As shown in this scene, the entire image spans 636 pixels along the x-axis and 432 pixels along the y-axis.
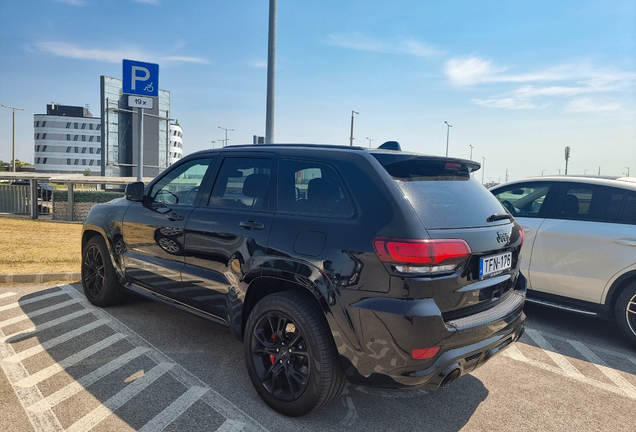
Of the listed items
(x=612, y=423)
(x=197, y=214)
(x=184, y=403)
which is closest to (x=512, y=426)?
(x=612, y=423)

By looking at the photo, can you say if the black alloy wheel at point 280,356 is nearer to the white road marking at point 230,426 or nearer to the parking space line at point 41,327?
the white road marking at point 230,426

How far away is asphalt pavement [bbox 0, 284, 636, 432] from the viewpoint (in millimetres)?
2979

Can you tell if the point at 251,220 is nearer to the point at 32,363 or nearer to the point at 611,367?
the point at 32,363

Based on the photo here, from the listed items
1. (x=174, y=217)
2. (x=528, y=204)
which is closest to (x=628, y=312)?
(x=528, y=204)

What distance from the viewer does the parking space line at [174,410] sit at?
113 inches

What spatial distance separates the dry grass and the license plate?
607 centimetres

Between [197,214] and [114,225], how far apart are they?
59.6 inches

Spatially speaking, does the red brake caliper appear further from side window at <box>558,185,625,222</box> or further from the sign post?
the sign post

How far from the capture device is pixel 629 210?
181 inches

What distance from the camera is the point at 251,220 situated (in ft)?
10.8

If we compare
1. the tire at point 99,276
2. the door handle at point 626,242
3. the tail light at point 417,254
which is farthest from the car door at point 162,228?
the door handle at point 626,242

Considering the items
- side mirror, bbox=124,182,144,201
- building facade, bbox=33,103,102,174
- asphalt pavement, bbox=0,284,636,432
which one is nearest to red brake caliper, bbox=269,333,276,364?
asphalt pavement, bbox=0,284,636,432

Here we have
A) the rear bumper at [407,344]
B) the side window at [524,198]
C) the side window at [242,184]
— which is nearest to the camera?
the rear bumper at [407,344]

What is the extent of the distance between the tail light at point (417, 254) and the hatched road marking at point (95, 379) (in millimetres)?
1354
